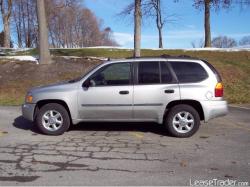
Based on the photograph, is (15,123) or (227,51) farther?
(227,51)

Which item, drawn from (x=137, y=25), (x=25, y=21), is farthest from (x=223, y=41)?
(x=137, y=25)

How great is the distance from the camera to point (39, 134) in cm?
854

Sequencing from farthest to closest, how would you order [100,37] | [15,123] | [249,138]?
[100,37], [15,123], [249,138]

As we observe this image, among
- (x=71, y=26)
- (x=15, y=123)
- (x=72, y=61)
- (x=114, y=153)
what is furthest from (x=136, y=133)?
(x=71, y=26)

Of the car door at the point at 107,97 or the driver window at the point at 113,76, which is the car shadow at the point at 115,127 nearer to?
the car door at the point at 107,97

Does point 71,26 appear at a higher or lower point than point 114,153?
higher

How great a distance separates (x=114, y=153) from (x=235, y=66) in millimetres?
14499

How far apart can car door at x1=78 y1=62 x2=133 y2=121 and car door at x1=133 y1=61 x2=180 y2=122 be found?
0.17m

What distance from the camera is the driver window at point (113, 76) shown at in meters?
8.34

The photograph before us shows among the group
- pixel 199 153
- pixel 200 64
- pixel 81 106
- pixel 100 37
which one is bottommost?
pixel 199 153

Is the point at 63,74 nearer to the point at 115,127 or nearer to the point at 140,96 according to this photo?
the point at 115,127

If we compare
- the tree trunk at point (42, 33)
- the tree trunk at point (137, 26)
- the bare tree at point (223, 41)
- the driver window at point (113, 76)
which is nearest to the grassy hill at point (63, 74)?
the tree trunk at point (42, 33)

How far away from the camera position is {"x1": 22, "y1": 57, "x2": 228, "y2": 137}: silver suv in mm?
8180

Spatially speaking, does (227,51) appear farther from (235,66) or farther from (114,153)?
(114,153)
